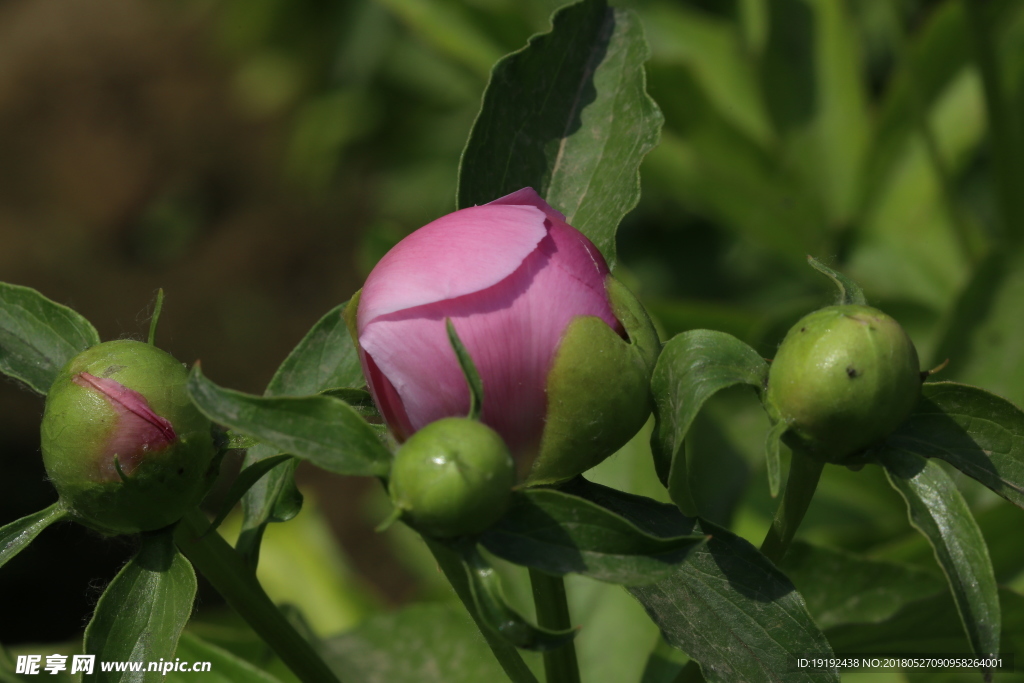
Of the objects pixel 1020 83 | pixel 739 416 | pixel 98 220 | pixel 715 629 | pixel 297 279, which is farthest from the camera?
pixel 98 220

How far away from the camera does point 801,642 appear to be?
74cm

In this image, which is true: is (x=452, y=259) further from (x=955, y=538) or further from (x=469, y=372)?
(x=955, y=538)

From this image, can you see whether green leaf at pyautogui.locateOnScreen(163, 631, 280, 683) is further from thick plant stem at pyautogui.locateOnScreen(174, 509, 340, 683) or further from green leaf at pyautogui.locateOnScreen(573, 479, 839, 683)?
green leaf at pyautogui.locateOnScreen(573, 479, 839, 683)

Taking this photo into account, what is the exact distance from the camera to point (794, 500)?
80 centimetres

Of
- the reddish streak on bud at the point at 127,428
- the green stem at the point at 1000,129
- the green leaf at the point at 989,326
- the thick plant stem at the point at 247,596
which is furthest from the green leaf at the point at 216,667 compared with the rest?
the green stem at the point at 1000,129

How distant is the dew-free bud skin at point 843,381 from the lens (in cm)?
69

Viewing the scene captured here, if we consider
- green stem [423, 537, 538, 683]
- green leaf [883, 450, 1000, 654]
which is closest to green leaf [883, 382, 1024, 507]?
green leaf [883, 450, 1000, 654]

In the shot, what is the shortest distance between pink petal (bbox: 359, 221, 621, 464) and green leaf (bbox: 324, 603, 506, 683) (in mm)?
629

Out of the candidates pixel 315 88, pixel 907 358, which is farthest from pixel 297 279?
pixel 907 358

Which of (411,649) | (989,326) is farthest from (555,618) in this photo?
(989,326)

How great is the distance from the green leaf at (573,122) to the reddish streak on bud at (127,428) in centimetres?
33

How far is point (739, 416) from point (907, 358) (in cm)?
89

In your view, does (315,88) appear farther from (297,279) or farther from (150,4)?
(150,4)

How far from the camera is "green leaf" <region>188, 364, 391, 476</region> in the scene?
636mm
